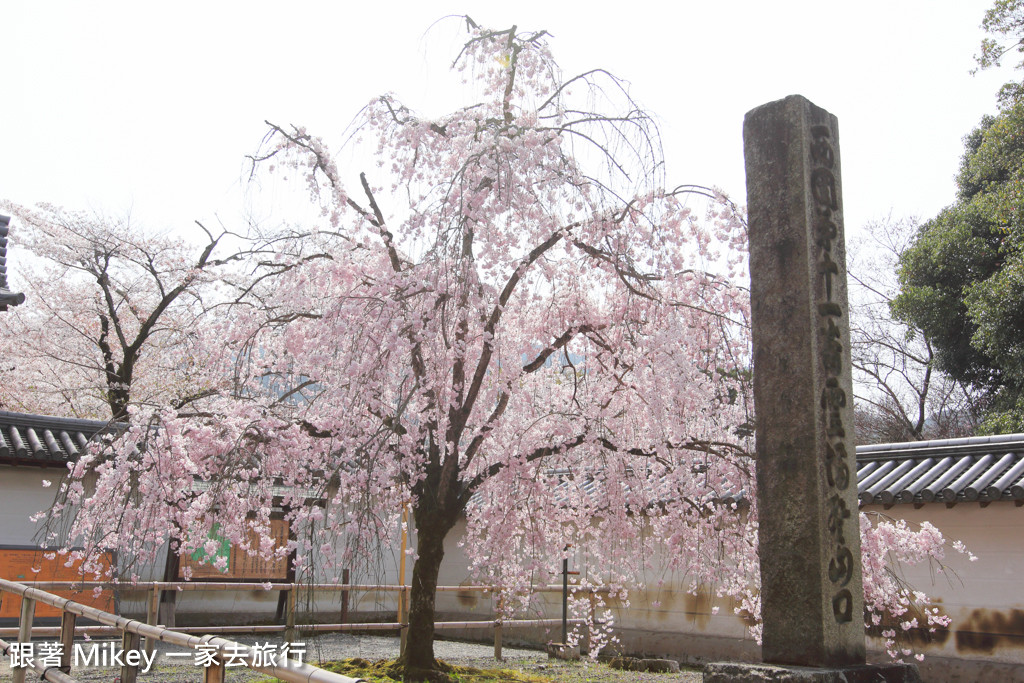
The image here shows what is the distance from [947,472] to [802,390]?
22.8 ft

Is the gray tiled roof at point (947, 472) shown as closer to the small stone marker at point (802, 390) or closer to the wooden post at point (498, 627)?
the wooden post at point (498, 627)

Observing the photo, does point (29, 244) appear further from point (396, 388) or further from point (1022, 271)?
point (1022, 271)

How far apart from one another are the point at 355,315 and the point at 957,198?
1876 cm

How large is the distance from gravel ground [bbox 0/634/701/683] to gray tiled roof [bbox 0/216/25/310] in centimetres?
427

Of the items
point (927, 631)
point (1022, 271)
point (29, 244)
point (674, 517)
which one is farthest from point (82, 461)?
point (1022, 271)

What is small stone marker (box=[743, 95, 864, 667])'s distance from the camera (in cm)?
413

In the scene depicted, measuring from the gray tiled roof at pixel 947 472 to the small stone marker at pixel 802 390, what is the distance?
5857mm

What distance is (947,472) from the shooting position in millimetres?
9914

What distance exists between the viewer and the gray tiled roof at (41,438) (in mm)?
11789

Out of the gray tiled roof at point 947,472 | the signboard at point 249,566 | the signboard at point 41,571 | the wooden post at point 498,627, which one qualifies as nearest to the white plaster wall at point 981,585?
the gray tiled roof at point 947,472

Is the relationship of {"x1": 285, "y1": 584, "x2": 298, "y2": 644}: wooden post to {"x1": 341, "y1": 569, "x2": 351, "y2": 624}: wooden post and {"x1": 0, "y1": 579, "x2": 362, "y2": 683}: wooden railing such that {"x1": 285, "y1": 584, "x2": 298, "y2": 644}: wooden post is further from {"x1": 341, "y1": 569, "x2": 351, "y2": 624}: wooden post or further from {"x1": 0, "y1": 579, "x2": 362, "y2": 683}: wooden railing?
{"x1": 341, "y1": 569, "x2": 351, "y2": 624}: wooden post

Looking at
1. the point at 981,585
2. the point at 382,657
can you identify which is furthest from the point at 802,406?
the point at 382,657

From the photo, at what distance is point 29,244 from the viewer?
18047 millimetres

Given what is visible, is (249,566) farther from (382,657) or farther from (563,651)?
(563,651)
